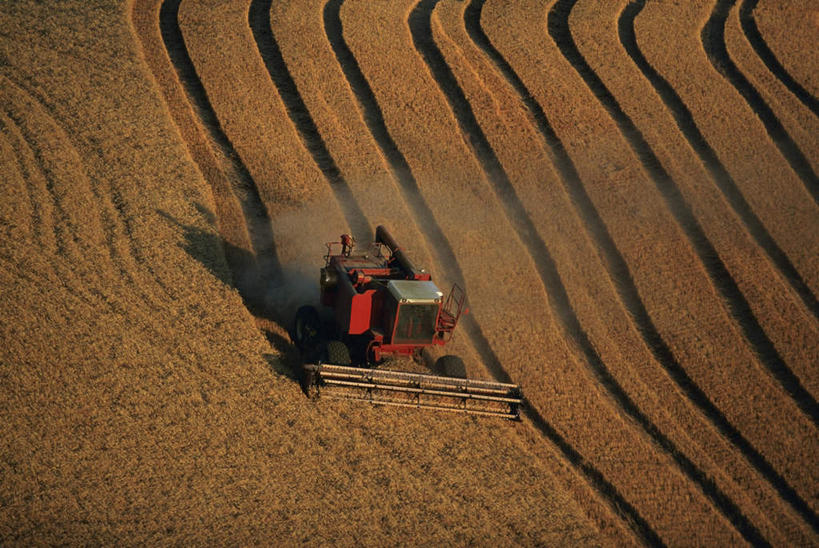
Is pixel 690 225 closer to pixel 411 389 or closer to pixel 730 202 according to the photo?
pixel 730 202

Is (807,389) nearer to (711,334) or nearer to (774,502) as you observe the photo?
(711,334)

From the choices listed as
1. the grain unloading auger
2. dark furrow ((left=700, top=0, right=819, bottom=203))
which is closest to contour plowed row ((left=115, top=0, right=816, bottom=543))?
the grain unloading auger

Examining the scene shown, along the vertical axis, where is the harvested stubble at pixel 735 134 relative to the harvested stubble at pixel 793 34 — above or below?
below

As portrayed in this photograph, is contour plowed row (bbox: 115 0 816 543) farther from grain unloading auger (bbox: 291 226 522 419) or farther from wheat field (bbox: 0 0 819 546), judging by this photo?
grain unloading auger (bbox: 291 226 522 419)

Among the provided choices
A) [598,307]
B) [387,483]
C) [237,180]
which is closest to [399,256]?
[387,483]

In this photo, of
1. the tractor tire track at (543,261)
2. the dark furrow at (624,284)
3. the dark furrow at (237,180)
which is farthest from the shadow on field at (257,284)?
the dark furrow at (624,284)

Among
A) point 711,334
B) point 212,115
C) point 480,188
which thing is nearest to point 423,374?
point 711,334

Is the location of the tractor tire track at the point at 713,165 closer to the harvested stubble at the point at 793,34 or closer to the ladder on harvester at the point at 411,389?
the harvested stubble at the point at 793,34

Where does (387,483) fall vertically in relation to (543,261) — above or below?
below
